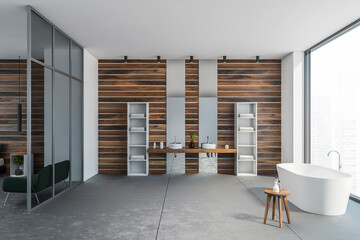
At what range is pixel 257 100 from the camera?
688cm

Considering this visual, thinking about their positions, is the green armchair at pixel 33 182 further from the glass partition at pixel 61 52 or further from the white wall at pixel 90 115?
the glass partition at pixel 61 52

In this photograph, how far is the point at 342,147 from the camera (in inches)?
190

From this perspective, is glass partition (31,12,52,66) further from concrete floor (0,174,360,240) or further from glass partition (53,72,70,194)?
concrete floor (0,174,360,240)

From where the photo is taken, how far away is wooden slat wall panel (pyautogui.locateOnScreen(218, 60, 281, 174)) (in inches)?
270

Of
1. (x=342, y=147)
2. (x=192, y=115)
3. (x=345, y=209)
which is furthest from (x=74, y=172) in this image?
(x=342, y=147)

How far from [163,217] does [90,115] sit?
11.8 ft

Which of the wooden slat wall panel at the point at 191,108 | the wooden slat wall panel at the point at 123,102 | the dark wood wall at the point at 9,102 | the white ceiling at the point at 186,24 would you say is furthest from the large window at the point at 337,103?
the dark wood wall at the point at 9,102

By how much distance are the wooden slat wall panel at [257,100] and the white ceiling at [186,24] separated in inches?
28.0

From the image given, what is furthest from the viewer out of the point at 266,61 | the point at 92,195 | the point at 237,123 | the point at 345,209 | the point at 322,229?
the point at 266,61

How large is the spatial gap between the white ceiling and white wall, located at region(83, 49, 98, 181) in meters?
0.44

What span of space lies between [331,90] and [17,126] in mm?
7417

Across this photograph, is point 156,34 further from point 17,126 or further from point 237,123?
point 17,126

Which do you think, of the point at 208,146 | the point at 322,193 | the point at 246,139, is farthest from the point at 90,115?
the point at 322,193

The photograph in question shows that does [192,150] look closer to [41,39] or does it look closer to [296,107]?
[296,107]
